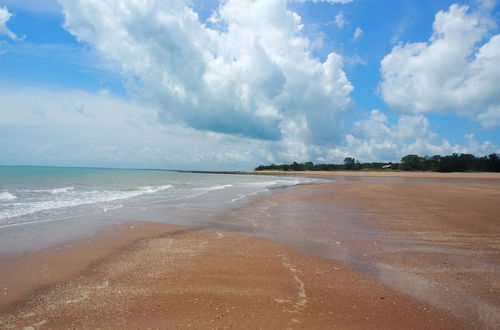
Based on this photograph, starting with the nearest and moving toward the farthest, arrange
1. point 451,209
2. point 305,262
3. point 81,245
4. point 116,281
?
1. point 116,281
2. point 305,262
3. point 81,245
4. point 451,209

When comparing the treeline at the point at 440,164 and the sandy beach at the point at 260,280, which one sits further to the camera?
the treeline at the point at 440,164

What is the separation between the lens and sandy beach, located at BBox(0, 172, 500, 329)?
4031 millimetres

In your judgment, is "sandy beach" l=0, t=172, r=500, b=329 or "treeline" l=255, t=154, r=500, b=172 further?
"treeline" l=255, t=154, r=500, b=172

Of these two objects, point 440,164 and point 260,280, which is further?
point 440,164

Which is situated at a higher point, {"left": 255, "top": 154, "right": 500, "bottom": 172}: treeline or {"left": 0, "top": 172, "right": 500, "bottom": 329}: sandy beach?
{"left": 255, "top": 154, "right": 500, "bottom": 172}: treeline

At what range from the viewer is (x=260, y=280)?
210 inches

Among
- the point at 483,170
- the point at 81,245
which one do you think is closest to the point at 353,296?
the point at 81,245

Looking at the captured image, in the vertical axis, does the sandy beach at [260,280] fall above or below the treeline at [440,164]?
below

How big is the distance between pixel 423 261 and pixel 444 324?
2.95m

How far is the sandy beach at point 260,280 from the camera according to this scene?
4031 millimetres

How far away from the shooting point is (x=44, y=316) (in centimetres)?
405

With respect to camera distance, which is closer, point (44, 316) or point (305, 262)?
point (44, 316)

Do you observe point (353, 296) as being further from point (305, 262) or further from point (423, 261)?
point (423, 261)

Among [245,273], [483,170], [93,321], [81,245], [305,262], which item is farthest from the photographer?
[483,170]
